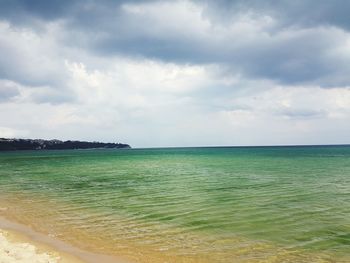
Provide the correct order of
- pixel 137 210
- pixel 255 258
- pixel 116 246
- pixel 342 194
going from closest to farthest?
pixel 255 258 < pixel 116 246 < pixel 137 210 < pixel 342 194

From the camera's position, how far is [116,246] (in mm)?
15023

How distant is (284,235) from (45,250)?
34.0 ft

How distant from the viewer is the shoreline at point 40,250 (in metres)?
12.8

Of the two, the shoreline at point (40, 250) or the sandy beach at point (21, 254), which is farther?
the shoreline at point (40, 250)

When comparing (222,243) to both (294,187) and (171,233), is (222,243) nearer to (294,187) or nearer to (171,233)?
(171,233)

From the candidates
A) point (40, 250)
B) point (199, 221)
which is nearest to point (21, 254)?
point (40, 250)

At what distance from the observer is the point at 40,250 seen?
1410 centimetres

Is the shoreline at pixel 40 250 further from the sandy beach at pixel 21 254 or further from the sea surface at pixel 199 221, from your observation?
the sea surface at pixel 199 221

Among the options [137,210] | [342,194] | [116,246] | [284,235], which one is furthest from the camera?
[342,194]

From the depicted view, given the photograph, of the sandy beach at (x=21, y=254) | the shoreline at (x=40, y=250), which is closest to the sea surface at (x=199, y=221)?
the shoreline at (x=40, y=250)

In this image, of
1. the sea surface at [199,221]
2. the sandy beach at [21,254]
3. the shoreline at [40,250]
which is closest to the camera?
the sandy beach at [21,254]

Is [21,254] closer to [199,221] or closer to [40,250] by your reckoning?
[40,250]

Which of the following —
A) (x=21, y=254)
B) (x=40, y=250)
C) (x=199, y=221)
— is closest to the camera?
(x=21, y=254)

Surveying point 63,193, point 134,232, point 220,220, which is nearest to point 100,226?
point 134,232
